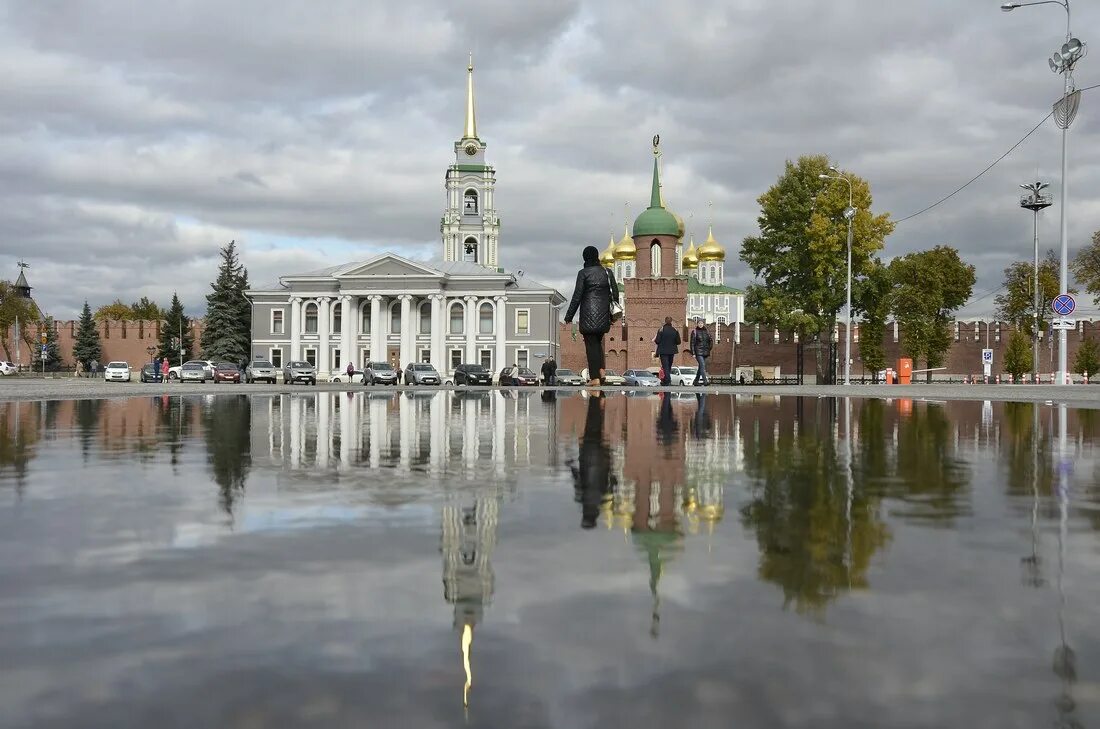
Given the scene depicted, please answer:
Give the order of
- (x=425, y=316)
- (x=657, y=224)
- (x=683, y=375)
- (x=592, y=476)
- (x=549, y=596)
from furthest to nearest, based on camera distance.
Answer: (x=425, y=316) < (x=657, y=224) < (x=683, y=375) < (x=592, y=476) < (x=549, y=596)

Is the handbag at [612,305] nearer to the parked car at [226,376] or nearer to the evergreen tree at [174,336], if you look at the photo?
the parked car at [226,376]

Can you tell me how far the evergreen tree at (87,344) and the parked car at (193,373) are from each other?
37607 mm

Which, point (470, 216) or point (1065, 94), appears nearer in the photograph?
point (1065, 94)

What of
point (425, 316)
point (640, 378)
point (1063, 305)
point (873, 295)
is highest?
point (425, 316)

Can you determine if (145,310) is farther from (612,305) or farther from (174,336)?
(612,305)

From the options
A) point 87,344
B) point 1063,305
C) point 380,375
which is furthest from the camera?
point 87,344

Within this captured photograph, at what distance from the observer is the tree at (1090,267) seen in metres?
60.5

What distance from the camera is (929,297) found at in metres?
66.9

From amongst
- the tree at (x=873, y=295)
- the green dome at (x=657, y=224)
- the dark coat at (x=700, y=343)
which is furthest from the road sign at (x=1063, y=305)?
the green dome at (x=657, y=224)

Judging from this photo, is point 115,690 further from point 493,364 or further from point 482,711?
point 493,364

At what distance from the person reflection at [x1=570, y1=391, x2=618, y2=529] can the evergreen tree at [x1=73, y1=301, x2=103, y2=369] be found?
98756mm

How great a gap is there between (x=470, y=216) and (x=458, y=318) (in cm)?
2640

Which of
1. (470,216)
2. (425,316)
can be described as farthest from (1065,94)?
(470,216)

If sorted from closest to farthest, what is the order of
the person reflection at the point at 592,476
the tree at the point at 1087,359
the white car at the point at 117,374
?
the person reflection at the point at 592,476
the tree at the point at 1087,359
the white car at the point at 117,374
